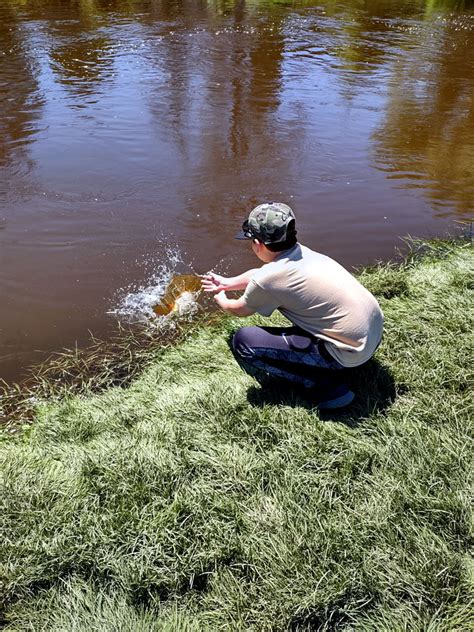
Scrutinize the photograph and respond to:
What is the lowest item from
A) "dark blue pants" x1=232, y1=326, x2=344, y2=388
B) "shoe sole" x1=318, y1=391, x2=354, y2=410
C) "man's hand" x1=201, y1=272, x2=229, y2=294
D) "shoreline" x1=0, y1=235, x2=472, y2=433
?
"shoreline" x1=0, y1=235, x2=472, y2=433

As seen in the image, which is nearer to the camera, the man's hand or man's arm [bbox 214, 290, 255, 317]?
man's arm [bbox 214, 290, 255, 317]

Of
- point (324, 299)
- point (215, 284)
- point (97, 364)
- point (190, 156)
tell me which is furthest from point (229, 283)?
point (190, 156)

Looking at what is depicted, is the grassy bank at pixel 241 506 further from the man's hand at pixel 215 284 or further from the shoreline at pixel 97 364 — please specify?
the man's hand at pixel 215 284

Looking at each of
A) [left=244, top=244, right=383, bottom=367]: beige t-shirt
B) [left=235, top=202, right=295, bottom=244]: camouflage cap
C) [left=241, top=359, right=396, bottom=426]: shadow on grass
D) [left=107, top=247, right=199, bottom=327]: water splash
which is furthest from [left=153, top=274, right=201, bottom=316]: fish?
[left=235, top=202, right=295, bottom=244]: camouflage cap

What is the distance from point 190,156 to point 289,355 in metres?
4.88

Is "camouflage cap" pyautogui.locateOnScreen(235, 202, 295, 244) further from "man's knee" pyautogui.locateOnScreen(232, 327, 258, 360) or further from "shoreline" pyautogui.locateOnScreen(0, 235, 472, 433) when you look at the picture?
"shoreline" pyautogui.locateOnScreen(0, 235, 472, 433)

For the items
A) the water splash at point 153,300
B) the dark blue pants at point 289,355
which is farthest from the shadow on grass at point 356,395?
the water splash at point 153,300

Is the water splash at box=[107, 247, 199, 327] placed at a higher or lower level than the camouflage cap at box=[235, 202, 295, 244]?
lower

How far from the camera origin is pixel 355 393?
342 cm

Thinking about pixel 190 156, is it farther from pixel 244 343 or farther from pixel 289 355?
pixel 289 355

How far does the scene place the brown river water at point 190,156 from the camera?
493 centimetres

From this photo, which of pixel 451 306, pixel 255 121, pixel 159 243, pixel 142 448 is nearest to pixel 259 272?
pixel 142 448

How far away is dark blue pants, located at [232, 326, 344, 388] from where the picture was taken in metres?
3.19

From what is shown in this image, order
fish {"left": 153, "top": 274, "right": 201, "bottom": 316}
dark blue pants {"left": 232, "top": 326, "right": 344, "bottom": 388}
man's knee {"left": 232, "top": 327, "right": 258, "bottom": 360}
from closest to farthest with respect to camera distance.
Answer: dark blue pants {"left": 232, "top": 326, "right": 344, "bottom": 388} < man's knee {"left": 232, "top": 327, "right": 258, "bottom": 360} < fish {"left": 153, "top": 274, "right": 201, "bottom": 316}
